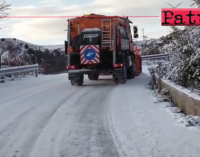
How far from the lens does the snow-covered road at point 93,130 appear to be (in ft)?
17.3

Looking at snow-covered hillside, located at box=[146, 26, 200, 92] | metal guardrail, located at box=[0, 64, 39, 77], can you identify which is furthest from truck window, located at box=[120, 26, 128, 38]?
metal guardrail, located at box=[0, 64, 39, 77]

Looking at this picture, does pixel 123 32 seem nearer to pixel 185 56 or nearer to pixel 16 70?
pixel 16 70

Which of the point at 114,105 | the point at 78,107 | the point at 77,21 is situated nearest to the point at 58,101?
the point at 78,107

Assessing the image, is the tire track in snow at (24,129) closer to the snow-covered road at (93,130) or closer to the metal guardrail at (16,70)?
the snow-covered road at (93,130)

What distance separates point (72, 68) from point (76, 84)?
0.70 meters

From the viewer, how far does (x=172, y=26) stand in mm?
10062

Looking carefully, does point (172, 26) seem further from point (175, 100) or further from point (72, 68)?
point (72, 68)

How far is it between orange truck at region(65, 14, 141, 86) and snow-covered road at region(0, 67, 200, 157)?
4.39 metres

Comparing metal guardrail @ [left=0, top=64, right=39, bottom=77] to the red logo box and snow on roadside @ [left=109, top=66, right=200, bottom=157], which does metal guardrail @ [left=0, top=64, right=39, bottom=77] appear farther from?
the red logo box

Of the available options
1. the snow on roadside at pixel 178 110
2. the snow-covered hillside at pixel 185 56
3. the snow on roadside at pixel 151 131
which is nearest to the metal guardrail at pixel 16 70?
the snow-covered hillside at pixel 185 56

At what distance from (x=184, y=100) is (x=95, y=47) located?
23.6 ft

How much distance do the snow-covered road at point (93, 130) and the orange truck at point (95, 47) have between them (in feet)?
14.4

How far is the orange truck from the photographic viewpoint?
46.4 ft

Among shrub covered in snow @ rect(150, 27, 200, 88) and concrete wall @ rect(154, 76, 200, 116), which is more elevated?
shrub covered in snow @ rect(150, 27, 200, 88)
